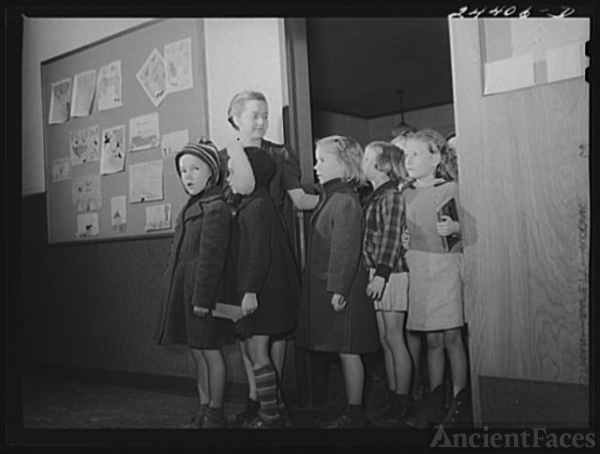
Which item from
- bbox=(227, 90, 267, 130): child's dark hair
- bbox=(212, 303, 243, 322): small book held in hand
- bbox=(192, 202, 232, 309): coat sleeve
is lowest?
bbox=(212, 303, 243, 322): small book held in hand

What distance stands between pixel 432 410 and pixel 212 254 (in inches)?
29.2

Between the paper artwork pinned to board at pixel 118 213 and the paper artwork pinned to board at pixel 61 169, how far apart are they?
17 centimetres

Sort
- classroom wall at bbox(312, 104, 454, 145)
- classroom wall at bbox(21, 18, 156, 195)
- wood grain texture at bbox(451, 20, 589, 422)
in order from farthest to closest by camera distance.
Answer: classroom wall at bbox(21, 18, 156, 195), classroom wall at bbox(312, 104, 454, 145), wood grain texture at bbox(451, 20, 589, 422)

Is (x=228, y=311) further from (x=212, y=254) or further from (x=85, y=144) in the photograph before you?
(x=85, y=144)

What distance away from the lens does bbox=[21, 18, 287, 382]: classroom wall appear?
180 cm

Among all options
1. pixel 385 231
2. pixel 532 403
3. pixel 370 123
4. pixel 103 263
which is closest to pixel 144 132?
pixel 103 263

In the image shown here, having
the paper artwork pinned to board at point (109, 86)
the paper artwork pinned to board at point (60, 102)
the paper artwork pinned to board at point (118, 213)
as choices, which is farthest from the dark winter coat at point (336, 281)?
the paper artwork pinned to board at point (60, 102)

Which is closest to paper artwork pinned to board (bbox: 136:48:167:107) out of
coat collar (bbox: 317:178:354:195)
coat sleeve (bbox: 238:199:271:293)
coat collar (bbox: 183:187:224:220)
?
coat collar (bbox: 183:187:224:220)

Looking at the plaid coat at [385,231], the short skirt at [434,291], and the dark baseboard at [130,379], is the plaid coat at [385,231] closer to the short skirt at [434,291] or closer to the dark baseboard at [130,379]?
the short skirt at [434,291]

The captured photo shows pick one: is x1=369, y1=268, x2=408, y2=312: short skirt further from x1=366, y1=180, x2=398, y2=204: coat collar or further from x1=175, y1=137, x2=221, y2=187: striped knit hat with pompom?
x1=175, y1=137, x2=221, y2=187: striped knit hat with pompom

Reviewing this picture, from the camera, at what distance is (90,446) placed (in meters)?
1.83

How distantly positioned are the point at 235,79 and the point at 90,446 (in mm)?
1132

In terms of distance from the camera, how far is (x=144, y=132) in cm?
188

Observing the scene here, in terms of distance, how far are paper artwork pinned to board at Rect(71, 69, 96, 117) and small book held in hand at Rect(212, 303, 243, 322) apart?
2.37 feet
